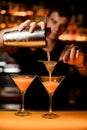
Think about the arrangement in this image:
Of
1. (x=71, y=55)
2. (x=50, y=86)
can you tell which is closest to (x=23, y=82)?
(x=50, y=86)

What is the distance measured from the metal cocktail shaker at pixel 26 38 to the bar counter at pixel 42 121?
47 centimetres

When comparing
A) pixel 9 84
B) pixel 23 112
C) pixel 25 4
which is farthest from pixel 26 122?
pixel 25 4

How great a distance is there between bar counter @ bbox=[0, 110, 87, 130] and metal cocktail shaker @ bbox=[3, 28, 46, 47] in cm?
47

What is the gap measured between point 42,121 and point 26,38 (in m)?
0.53

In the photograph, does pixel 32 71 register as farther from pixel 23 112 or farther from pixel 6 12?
pixel 6 12

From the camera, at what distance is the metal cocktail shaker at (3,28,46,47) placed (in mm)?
2070

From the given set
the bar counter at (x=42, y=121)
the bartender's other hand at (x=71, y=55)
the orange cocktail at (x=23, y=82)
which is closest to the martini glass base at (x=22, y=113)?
the bar counter at (x=42, y=121)

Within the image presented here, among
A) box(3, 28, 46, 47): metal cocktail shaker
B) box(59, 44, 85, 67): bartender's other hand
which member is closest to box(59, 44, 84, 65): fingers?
box(59, 44, 85, 67): bartender's other hand

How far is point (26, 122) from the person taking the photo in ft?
6.54

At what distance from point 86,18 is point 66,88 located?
1.95 metres

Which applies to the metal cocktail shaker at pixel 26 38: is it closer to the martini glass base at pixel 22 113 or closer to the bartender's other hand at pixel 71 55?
the bartender's other hand at pixel 71 55

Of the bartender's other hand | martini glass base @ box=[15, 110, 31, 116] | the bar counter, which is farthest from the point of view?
martini glass base @ box=[15, 110, 31, 116]

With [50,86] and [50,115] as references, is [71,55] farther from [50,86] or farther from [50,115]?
[50,115]

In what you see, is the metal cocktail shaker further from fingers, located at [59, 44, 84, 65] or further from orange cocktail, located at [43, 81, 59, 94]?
orange cocktail, located at [43, 81, 59, 94]
